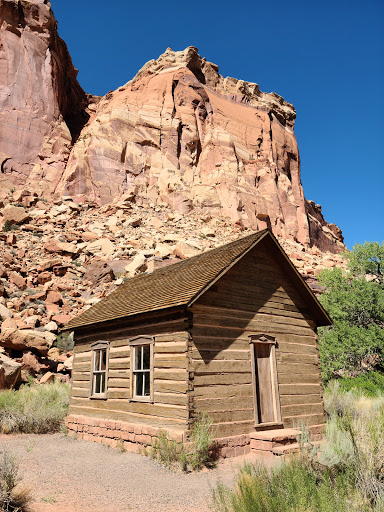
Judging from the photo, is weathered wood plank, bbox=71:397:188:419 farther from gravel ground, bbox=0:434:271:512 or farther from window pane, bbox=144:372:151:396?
gravel ground, bbox=0:434:271:512

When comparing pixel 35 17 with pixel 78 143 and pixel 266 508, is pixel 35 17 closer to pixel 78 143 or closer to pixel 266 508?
pixel 78 143

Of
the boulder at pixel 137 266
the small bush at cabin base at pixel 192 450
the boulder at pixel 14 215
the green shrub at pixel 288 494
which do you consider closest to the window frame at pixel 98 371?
the small bush at cabin base at pixel 192 450

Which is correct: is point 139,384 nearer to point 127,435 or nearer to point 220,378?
point 127,435

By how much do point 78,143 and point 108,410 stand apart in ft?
144

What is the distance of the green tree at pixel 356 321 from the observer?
17.3m

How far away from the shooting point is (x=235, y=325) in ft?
33.3

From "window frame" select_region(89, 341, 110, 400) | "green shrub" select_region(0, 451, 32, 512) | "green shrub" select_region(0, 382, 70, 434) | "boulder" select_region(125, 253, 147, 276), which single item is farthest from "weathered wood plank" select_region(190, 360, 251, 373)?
"boulder" select_region(125, 253, 147, 276)

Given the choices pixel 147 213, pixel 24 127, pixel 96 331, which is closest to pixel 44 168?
pixel 24 127

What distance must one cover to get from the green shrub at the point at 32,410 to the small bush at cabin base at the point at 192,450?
590cm

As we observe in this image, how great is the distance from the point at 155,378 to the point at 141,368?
769 mm

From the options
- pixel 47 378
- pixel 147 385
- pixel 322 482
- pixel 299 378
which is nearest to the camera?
pixel 322 482

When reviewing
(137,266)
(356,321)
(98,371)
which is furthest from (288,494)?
(137,266)

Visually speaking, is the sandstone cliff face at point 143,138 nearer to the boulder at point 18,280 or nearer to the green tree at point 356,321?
the boulder at point 18,280

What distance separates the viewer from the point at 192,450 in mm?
8227
